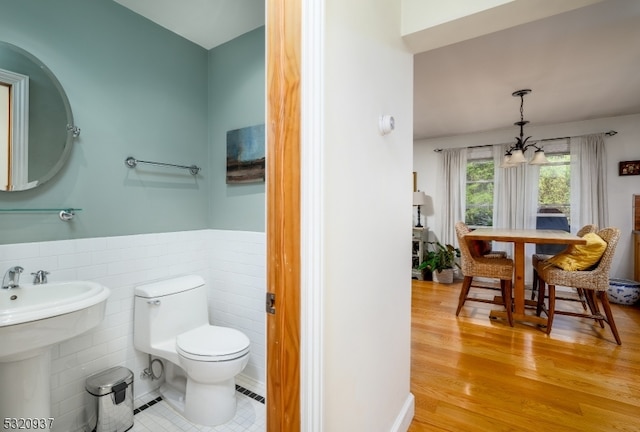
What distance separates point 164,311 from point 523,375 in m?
2.43

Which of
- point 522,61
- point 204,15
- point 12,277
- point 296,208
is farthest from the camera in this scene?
point 522,61

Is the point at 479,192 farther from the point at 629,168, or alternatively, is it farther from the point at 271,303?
the point at 271,303

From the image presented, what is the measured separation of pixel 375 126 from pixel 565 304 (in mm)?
3926

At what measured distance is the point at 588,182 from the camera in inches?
155

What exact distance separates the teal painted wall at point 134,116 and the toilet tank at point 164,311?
38cm

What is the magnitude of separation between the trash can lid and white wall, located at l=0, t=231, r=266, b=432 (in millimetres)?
63

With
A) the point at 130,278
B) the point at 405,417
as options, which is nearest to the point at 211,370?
the point at 130,278

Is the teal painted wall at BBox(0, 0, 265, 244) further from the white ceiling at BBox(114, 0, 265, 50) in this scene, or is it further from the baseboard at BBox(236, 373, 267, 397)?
the baseboard at BBox(236, 373, 267, 397)

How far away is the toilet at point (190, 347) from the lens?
1.55 metres

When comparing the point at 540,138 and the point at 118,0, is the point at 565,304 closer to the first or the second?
the point at 540,138

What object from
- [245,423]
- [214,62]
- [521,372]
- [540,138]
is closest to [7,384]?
[245,423]

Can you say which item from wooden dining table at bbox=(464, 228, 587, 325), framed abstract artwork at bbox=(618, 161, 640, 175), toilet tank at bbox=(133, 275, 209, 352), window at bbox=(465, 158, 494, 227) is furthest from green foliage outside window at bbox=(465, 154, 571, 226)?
toilet tank at bbox=(133, 275, 209, 352)

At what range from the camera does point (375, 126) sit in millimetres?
1178

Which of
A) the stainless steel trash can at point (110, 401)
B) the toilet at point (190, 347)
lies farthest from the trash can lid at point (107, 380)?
the toilet at point (190, 347)
